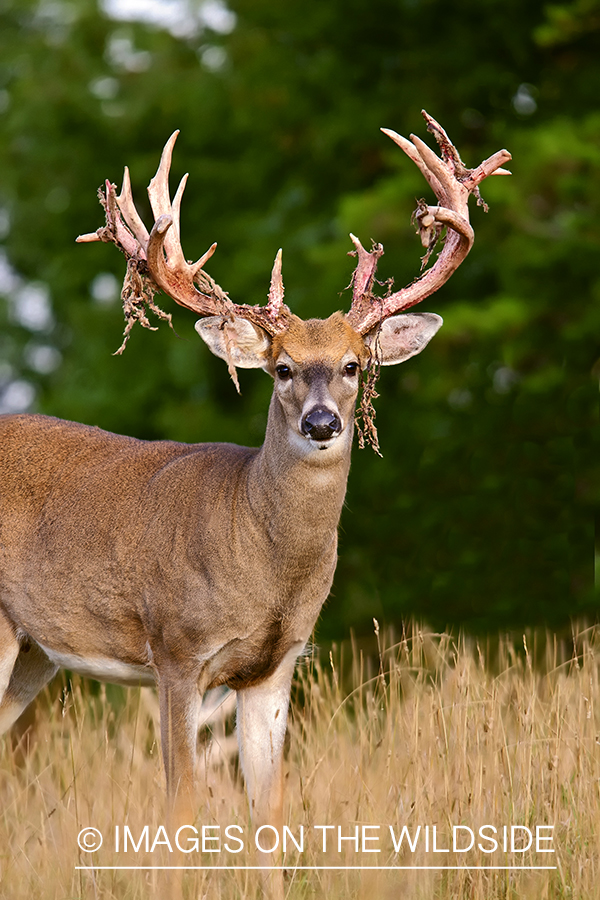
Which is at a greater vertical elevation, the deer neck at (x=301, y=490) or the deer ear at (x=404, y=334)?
the deer ear at (x=404, y=334)

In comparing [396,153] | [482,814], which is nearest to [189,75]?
[396,153]

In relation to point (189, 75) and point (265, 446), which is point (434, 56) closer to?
point (189, 75)

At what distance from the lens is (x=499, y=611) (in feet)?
33.2

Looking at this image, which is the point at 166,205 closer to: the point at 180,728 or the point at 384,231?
the point at 180,728

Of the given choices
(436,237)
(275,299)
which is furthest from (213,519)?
(436,237)

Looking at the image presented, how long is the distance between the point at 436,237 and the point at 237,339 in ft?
2.84

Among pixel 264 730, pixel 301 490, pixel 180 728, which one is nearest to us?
pixel 180 728

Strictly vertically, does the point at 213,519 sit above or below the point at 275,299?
below

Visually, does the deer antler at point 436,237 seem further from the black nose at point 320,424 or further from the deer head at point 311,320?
the black nose at point 320,424

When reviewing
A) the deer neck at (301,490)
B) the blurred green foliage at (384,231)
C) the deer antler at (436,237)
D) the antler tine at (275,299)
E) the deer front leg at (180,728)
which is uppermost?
the blurred green foliage at (384,231)

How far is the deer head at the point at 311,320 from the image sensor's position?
4.83 meters

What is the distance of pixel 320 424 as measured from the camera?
4504 mm

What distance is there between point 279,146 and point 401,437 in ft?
11.7

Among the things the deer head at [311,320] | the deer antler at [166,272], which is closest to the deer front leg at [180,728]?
the deer head at [311,320]
